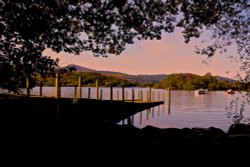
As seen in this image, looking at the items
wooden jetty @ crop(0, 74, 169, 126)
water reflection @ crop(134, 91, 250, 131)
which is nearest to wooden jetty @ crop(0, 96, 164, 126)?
wooden jetty @ crop(0, 74, 169, 126)

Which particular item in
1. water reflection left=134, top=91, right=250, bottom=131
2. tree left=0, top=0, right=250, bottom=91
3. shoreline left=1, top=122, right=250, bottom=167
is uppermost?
tree left=0, top=0, right=250, bottom=91

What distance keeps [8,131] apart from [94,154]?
299 centimetres

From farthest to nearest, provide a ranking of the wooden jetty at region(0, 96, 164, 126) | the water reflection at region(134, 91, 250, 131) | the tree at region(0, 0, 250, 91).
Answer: the water reflection at region(134, 91, 250, 131), the wooden jetty at region(0, 96, 164, 126), the tree at region(0, 0, 250, 91)

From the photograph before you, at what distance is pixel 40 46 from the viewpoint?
7137 millimetres

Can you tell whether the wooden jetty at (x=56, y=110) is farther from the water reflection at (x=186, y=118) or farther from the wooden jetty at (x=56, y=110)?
the water reflection at (x=186, y=118)

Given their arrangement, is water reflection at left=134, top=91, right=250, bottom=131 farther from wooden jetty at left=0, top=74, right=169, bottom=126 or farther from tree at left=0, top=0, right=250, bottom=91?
tree at left=0, top=0, right=250, bottom=91

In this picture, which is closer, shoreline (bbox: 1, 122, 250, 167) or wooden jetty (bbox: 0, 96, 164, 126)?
shoreline (bbox: 1, 122, 250, 167)

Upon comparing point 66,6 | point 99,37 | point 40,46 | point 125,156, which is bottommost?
point 125,156

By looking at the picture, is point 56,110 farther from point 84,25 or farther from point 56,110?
point 84,25

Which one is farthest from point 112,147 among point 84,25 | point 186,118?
point 186,118

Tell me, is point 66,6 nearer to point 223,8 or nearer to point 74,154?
point 74,154

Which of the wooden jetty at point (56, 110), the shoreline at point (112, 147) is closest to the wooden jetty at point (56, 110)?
the wooden jetty at point (56, 110)

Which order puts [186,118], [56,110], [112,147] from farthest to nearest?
[186,118]
[56,110]
[112,147]

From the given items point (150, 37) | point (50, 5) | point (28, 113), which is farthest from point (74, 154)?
point (28, 113)
